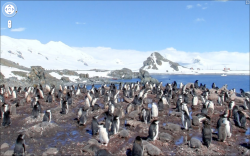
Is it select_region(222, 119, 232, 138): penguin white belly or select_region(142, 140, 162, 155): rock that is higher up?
select_region(222, 119, 232, 138): penguin white belly

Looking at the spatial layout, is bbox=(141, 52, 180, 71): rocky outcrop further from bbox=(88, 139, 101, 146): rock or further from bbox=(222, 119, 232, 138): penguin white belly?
bbox=(88, 139, 101, 146): rock

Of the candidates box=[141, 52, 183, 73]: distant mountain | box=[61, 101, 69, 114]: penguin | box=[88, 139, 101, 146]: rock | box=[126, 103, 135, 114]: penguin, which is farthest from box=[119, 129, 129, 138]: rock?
box=[141, 52, 183, 73]: distant mountain

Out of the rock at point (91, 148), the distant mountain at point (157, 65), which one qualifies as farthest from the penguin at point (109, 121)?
the distant mountain at point (157, 65)

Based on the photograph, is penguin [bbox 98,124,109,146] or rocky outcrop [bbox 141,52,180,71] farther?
rocky outcrop [bbox 141,52,180,71]

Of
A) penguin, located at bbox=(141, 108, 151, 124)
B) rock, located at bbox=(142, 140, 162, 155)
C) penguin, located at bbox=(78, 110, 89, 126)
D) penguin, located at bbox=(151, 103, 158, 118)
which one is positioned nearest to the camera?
rock, located at bbox=(142, 140, 162, 155)

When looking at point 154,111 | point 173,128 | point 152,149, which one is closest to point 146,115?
point 154,111

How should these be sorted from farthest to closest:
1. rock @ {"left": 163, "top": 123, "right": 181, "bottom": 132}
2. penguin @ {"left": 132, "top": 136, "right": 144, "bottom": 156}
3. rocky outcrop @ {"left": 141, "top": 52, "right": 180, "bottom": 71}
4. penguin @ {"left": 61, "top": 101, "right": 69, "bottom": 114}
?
1. rocky outcrop @ {"left": 141, "top": 52, "right": 180, "bottom": 71}
2. penguin @ {"left": 61, "top": 101, "right": 69, "bottom": 114}
3. rock @ {"left": 163, "top": 123, "right": 181, "bottom": 132}
4. penguin @ {"left": 132, "top": 136, "right": 144, "bottom": 156}

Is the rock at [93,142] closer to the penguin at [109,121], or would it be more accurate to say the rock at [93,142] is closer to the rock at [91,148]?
the rock at [91,148]

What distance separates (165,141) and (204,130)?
1.39 metres

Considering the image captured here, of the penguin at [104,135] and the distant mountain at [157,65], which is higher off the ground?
the distant mountain at [157,65]

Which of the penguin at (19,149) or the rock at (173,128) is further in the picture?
the rock at (173,128)

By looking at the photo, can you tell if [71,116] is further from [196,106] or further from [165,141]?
[196,106]

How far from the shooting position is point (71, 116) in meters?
11.8

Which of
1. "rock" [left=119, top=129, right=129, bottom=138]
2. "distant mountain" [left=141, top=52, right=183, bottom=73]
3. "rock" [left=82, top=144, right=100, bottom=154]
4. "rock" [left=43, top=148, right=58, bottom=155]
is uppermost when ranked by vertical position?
"distant mountain" [left=141, top=52, right=183, bottom=73]
